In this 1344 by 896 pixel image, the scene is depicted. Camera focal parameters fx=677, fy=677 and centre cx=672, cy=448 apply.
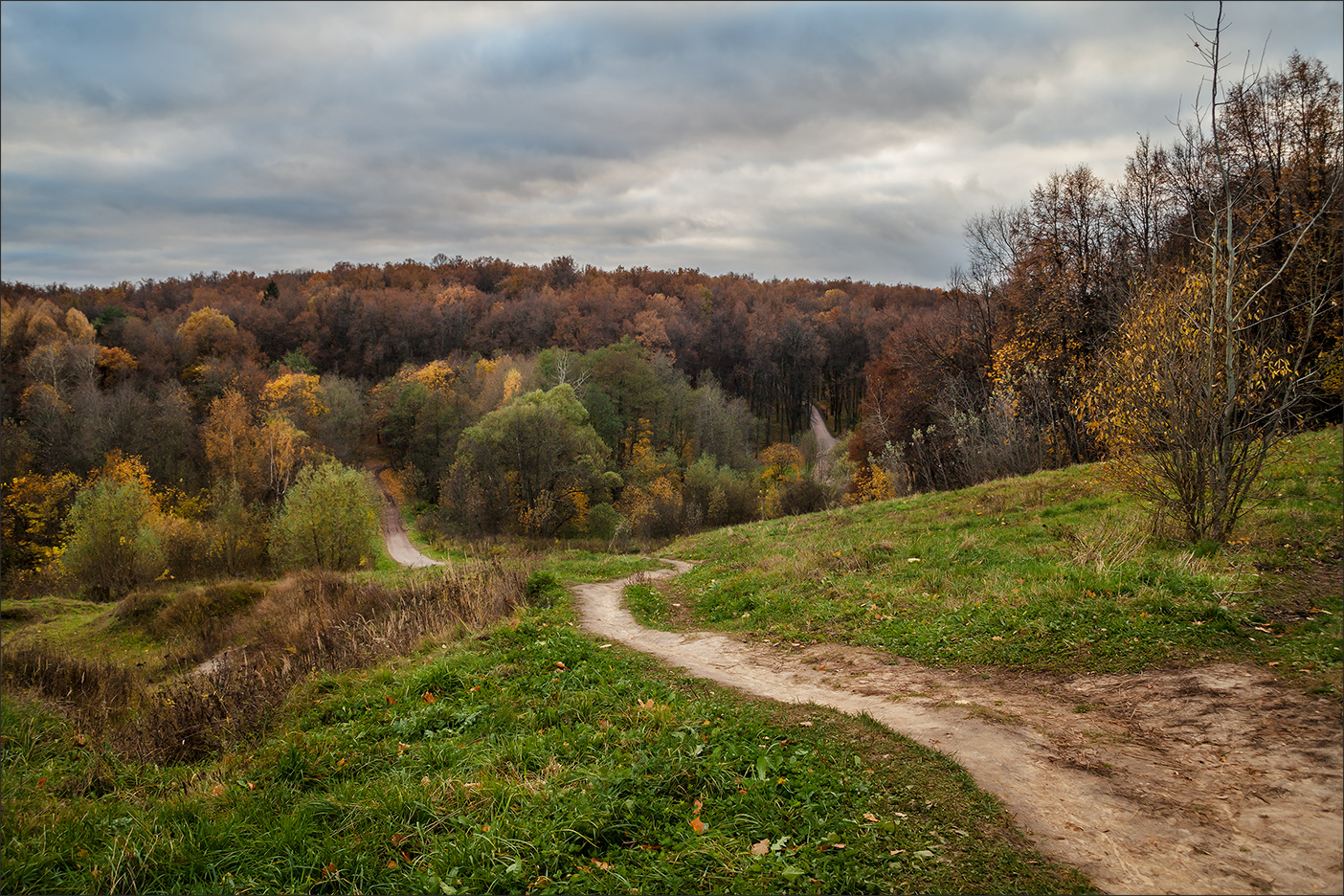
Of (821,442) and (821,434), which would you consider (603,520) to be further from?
(821,434)

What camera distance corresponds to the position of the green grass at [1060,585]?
7207 millimetres

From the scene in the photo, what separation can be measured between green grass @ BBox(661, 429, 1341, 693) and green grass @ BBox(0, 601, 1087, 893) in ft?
10.5

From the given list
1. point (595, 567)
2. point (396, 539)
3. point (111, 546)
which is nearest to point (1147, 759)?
point (595, 567)

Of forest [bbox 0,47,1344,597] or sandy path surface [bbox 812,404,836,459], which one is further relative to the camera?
sandy path surface [bbox 812,404,836,459]

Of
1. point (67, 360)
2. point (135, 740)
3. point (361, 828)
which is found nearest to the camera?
point (361, 828)

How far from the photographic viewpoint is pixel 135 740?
803 cm

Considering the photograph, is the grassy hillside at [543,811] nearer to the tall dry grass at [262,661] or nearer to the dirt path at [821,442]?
the tall dry grass at [262,661]

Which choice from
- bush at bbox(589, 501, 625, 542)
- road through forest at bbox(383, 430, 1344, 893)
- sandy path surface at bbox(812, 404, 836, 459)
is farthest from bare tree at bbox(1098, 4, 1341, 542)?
sandy path surface at bbox(812, 404, 836, 459)

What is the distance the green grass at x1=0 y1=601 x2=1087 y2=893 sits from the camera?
4180mm

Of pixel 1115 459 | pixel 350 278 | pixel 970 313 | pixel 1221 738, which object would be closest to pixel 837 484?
pixel 970 313

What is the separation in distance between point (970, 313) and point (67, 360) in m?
68.3

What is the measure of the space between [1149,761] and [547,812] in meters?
4.52

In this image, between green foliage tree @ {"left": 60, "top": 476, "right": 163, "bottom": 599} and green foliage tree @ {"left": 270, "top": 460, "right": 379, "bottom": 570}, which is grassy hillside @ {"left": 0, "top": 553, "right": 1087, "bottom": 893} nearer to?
green foliage tree @ {"left": 270, "top": 460, "right": 379, "bottom": 570}

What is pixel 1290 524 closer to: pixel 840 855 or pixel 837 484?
pixel 840 855
